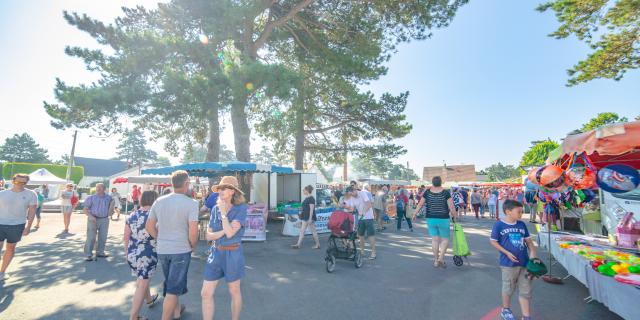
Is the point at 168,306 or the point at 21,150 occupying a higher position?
the point at 21,150

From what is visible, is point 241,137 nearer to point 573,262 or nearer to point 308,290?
point 308,290

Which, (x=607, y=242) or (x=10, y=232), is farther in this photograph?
(x=607, y=242)

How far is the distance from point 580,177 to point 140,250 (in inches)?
266

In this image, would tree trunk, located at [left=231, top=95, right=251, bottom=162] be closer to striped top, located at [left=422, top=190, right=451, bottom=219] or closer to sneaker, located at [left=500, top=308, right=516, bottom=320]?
striped top, located at [left=422, top=190, right=451, bottom=219]

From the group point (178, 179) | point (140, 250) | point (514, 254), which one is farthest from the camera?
point (140, 250)

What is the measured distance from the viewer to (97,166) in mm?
59594

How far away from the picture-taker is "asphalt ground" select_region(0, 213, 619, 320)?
393cm

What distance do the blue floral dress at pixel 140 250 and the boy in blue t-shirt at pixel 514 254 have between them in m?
4.12

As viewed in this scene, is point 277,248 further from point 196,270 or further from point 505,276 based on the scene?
point 505,276

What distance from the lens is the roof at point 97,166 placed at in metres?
57.6

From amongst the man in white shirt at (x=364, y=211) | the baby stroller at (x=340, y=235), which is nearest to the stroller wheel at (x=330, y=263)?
the baby stroller at (x=340, y=235)

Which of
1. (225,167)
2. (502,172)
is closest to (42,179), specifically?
(225,167)

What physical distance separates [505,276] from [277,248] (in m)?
6.01

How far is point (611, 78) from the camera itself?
9570mm
